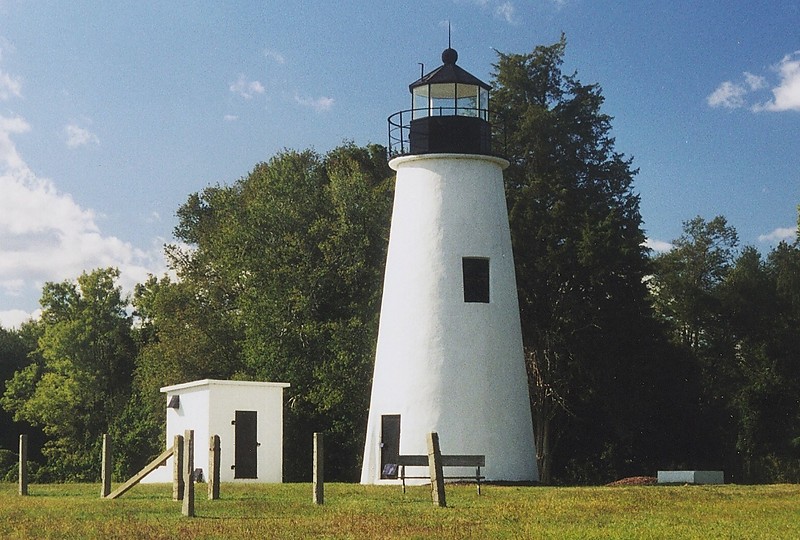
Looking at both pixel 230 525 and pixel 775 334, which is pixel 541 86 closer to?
pixel 775 334

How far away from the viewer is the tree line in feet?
125

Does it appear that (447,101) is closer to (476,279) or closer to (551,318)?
(476,279)

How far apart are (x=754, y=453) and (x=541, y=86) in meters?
15.0

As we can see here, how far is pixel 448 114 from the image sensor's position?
30.0m

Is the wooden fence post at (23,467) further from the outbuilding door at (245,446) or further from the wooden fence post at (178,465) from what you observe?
the wooden fence post at (178,465)

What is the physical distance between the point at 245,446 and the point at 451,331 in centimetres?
740

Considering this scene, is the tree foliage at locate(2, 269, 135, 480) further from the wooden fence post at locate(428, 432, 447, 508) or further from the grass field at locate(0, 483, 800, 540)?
the wooden fence post at locate(428, 432, 447, 508)

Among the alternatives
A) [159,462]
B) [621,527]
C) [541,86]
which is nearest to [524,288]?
[541,86]

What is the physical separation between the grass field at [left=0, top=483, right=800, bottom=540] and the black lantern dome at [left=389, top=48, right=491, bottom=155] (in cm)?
969

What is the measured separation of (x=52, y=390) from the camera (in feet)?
182

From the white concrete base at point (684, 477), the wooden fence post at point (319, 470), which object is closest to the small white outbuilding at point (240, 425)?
the white concrete base at point (684, 477)

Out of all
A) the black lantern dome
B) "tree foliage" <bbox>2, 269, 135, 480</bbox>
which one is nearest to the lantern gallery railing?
the black lantern dome

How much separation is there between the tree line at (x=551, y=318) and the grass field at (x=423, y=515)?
556 inches

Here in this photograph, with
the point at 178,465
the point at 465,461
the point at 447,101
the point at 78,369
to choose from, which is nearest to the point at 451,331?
the point at 447,101
